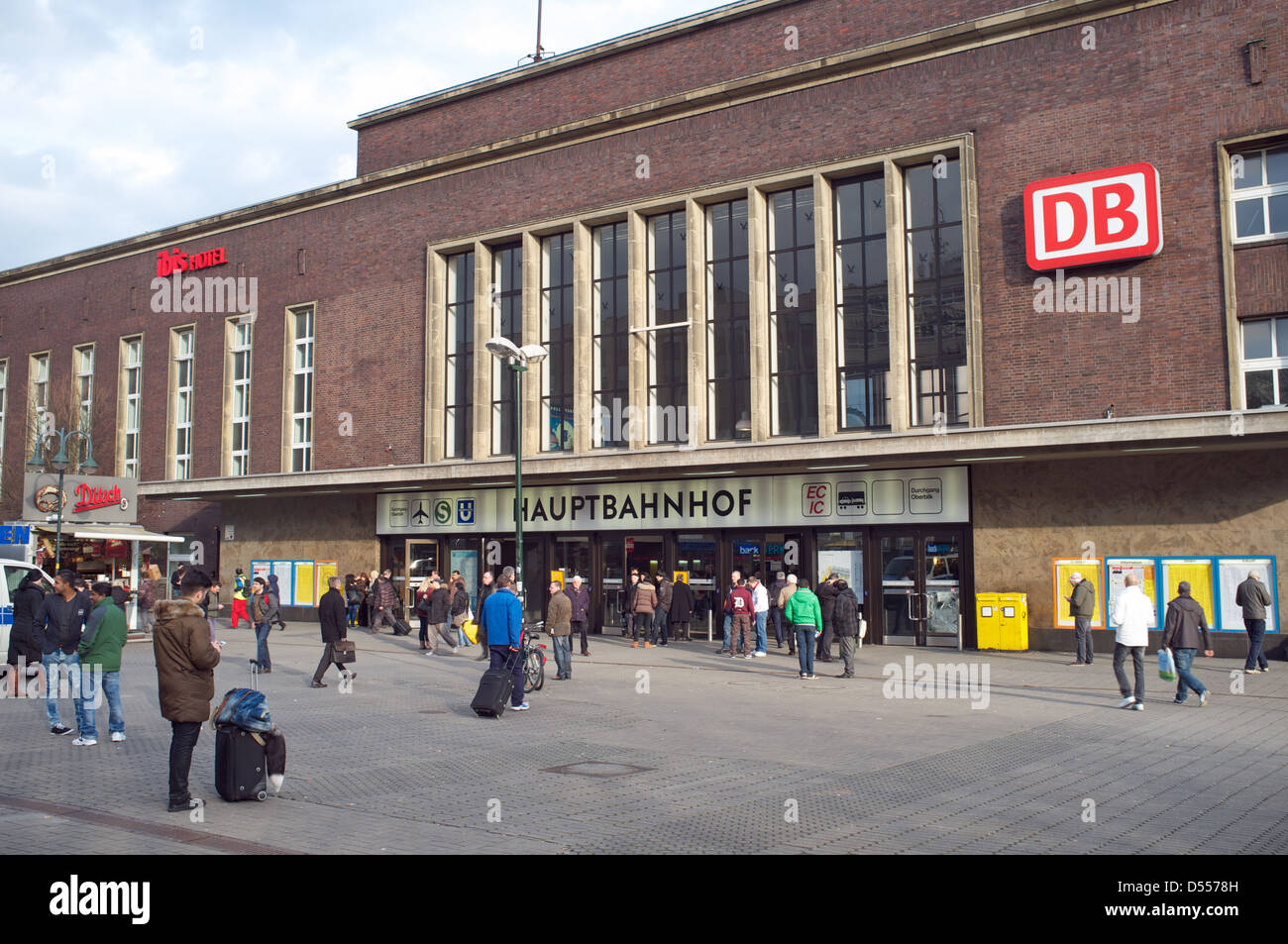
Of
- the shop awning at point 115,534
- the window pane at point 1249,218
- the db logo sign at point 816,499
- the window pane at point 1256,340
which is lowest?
the shop awning at point 115,534

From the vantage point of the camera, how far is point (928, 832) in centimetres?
719

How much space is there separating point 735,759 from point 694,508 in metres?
17.1

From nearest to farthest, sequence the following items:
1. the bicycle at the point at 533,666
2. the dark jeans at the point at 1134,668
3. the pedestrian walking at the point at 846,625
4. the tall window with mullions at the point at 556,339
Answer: the dark jeans at the point at 1134,668, the bicycle at the point at 533,666, the pedestrian walking at the point at 846,625, the tall window with mullions at the point at 556,339

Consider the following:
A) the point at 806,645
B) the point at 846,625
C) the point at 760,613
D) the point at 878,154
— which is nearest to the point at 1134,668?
the point at 846,625

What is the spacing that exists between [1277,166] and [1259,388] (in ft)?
14.3

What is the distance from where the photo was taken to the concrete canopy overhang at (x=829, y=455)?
19.3 metres

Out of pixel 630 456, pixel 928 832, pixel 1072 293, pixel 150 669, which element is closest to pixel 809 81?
pixel 1072 293

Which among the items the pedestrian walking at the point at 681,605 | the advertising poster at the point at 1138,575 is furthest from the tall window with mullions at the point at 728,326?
the advertising poster at the point at 1138,575

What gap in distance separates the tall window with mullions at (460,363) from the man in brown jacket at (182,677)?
23484mm

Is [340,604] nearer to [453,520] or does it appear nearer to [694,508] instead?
[694,508]

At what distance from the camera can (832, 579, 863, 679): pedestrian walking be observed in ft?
60.6

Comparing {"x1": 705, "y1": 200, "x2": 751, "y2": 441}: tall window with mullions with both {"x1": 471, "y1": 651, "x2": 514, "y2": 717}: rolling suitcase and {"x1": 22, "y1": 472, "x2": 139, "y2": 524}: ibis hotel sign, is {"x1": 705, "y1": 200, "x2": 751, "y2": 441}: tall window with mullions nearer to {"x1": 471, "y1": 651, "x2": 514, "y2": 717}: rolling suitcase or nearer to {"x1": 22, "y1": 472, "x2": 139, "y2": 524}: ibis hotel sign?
{"x1": 471, "y1": 651, "x2": 514, "y2": 717}: rolling suitcase

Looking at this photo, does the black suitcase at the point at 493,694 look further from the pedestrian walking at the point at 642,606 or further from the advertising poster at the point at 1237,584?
the advertising poster at the point at 1237,584

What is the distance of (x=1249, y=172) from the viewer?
20844mm
